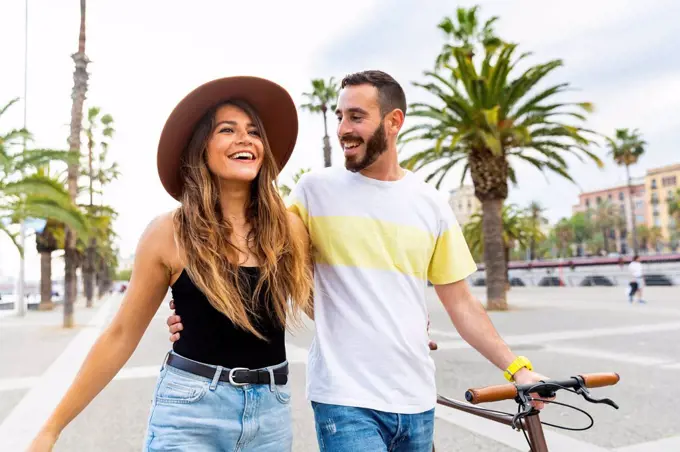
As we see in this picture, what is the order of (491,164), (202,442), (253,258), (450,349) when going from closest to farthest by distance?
(202,442)
(253,258)
(450,349)
(491,164)

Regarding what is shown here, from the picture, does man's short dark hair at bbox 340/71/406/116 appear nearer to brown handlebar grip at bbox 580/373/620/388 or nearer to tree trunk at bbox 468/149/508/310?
brown handlebar grip at bbox 580/373/620/388

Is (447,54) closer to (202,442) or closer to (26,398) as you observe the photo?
(26,398)

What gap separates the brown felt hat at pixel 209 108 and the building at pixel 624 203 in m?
108

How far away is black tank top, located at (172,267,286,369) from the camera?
5.44 feet

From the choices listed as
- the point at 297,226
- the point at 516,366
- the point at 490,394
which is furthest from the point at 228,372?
the point at 516,366

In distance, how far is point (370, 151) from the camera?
2.18 meters

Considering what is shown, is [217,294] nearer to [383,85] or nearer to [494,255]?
[383,85]

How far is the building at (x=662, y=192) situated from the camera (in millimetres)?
98625

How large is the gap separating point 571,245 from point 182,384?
120251 millimetres

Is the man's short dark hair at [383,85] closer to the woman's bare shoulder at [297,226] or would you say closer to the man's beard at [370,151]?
the man's beard at [370,151]

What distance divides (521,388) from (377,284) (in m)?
0.56

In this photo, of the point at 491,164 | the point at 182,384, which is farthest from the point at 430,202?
the point at 491,164

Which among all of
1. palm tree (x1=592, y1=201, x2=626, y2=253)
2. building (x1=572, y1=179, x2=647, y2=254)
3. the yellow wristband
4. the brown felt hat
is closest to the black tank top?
the brown felt hat

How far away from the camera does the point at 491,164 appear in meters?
18.1
